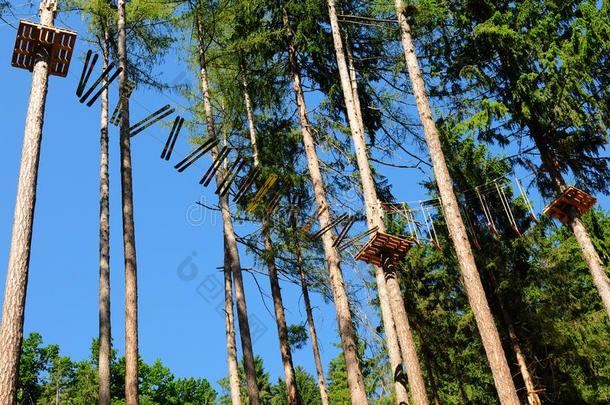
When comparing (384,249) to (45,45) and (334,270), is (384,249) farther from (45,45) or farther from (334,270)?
(45,45)

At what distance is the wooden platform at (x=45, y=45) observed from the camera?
734cm

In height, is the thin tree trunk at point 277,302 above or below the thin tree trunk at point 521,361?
above

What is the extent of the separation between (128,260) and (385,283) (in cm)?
Result: 454

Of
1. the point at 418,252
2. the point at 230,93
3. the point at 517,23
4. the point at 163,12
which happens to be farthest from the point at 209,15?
the point at 418,252

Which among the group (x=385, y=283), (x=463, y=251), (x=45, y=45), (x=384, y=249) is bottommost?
(x=463, y=251)

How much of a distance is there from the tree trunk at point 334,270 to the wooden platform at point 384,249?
1226mm

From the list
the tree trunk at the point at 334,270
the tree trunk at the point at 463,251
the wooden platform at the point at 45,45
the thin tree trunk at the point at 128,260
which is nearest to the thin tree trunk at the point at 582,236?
the tree trunk at the point at 463,251

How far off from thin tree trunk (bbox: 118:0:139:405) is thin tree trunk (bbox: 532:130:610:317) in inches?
323

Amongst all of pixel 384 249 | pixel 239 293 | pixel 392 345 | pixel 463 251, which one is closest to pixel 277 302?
pixel 239 293

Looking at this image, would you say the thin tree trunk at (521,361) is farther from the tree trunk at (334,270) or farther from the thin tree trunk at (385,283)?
the thin tree trunk at (385,283)

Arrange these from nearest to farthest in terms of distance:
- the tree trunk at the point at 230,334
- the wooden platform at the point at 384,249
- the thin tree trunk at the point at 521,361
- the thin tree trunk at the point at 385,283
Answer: the thin tree trunk at the point at 385,283
the wooden platform at the point at 384,249
the tree trunk at the point at 230,334
the thin tree trunk at the point at 521,361

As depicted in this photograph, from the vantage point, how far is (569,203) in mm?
10258

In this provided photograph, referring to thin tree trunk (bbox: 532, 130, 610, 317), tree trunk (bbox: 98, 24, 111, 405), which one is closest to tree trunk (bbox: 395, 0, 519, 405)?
thin tree trunk (bbox: 532, 130, 610, 317)

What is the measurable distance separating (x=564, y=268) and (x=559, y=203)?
488 cm
